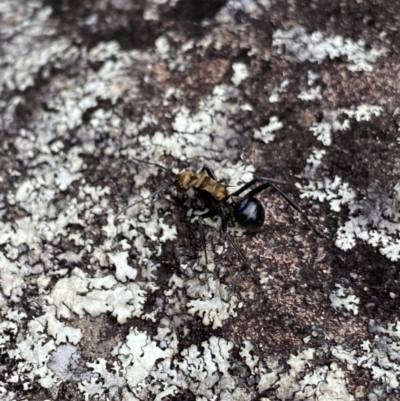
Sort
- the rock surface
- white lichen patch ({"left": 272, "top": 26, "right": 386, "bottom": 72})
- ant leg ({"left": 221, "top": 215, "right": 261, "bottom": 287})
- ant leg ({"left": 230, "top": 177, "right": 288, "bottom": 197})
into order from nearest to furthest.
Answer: the rock surface < ant leg ({"left": 221, "top": 215, "right": 261, "bottom": 287}) < ant leg ({"left": 230, "top": 177, "right": 288, "bottom": 197}) < white lichen patch ({"left": 272, "top": 26, "right": 386, "bottom": 72})

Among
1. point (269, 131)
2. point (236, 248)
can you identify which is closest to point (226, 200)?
point (236, 248)

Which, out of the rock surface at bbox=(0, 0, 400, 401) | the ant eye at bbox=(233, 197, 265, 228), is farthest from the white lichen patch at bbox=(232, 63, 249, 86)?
the ant eye at bbox=(233, 197, 265, 228)

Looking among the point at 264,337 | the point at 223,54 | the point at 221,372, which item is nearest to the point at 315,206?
the point at 264,337

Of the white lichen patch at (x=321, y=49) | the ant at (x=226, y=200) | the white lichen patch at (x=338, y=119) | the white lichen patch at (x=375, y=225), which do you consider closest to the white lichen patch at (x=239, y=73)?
the white lichen patch at (x=321, y=49)

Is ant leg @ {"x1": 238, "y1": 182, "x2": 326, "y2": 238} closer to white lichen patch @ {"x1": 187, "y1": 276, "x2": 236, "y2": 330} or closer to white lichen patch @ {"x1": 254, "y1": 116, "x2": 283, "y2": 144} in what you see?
white lichen patch @ {"x1": 254, "y1": 116, "x2": 283, "y2": 144}

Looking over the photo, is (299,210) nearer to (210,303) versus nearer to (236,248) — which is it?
(236,248)

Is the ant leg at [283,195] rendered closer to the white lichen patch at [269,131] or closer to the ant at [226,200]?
the ant at [226,200]

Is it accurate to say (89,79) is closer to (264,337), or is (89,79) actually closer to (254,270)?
(254,270)
